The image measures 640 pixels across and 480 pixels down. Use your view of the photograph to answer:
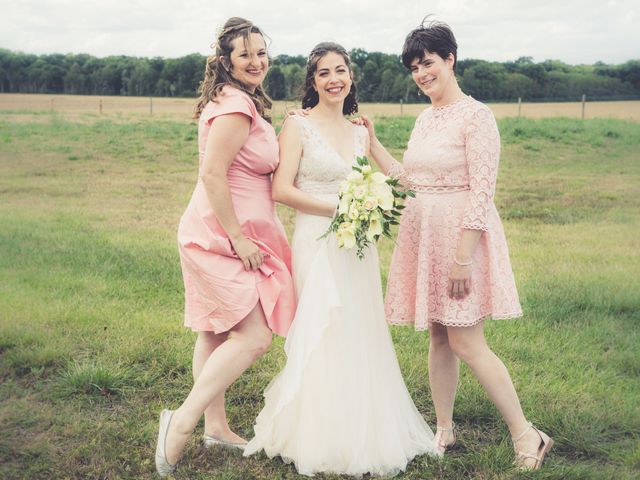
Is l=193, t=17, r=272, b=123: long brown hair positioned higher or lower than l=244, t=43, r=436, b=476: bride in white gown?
higher

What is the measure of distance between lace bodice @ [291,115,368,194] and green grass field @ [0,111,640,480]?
165 centimetres

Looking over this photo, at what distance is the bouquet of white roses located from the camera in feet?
11.8

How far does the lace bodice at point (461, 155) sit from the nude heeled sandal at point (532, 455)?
133cm

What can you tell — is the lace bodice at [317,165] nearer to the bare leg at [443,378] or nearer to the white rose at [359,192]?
the white rose at [359,192]

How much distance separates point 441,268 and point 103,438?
2.36 meters

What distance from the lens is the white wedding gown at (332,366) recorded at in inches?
148

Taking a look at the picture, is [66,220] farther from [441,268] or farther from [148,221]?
[441,268]

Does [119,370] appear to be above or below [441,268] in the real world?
below

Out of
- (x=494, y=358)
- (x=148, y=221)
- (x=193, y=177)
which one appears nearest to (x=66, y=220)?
(x=148, y=221)

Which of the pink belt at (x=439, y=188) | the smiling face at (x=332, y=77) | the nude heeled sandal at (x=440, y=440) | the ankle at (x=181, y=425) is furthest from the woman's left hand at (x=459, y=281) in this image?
the ankle at (x=181, y=425)

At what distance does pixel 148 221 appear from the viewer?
34.3ft

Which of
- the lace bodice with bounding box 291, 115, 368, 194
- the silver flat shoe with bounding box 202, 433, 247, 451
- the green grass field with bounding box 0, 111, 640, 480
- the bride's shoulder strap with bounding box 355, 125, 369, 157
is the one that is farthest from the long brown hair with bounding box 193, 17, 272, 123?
the green grass field with bounding box 0, 111, 640, 480

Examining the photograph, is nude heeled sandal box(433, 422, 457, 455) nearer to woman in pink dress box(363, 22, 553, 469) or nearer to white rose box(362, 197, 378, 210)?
woman in pink dress box(363, 22, 553, 469)

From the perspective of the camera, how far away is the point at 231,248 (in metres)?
3.65
